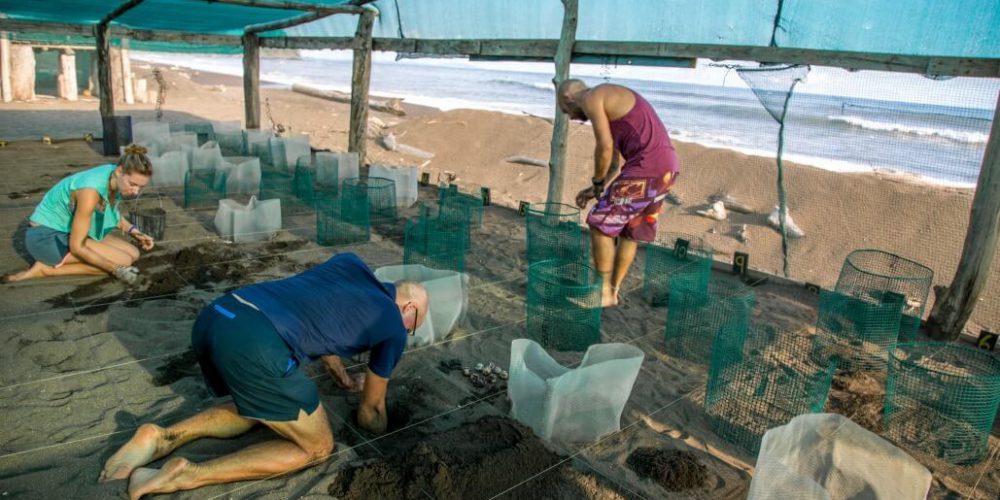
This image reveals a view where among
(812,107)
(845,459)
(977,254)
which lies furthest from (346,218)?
(812,107)

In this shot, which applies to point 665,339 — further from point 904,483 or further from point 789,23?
point 789,23

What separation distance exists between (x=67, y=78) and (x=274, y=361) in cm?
2044

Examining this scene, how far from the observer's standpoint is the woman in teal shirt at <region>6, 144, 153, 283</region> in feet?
13.3

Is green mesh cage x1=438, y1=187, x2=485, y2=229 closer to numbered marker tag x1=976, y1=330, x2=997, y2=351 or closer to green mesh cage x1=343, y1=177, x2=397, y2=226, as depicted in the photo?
green mesh cage x1=343, y1=177, x2=397, y2=226

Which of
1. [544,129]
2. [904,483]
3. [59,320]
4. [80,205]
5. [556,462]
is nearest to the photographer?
[904,483]

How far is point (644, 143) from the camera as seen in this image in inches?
166

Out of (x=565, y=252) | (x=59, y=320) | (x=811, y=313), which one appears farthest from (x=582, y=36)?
(x=59, y=320)

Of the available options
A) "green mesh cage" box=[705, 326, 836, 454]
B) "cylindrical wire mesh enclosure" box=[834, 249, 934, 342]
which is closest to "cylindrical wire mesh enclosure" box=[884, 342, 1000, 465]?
"green mesh cage" box=[705, 326, 836, 454]

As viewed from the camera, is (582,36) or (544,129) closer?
(582,36)

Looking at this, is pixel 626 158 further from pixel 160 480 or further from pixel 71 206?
pixel 71 206

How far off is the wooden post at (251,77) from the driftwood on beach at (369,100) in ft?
30.5

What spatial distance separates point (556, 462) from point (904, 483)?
1303 millimetres

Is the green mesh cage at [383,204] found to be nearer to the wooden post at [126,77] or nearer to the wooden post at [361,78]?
the wooden post at [361,78]

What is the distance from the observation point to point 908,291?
5.18 m
